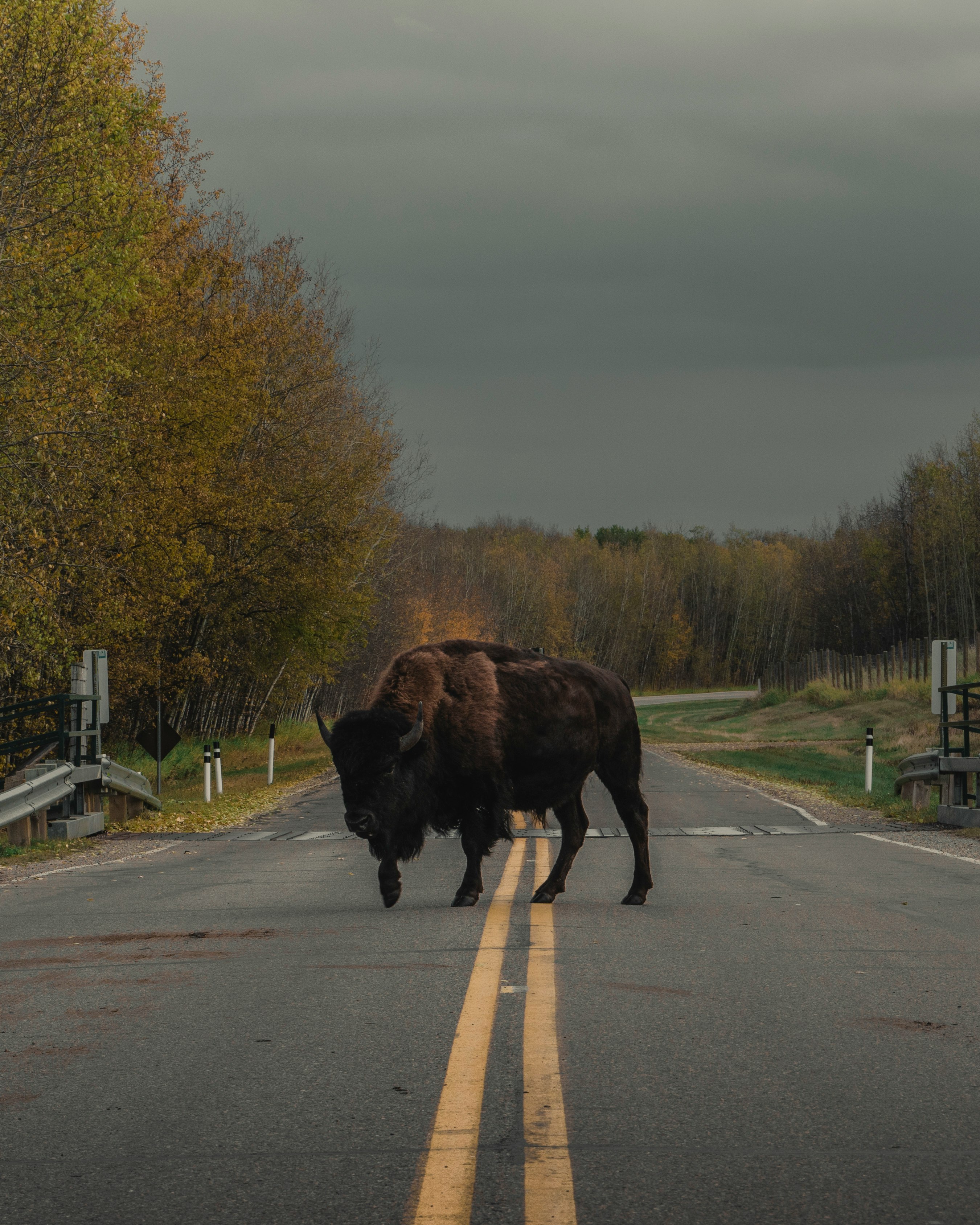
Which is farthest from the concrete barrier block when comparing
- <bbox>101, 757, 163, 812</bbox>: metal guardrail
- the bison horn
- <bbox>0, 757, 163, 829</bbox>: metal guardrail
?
the bison horn

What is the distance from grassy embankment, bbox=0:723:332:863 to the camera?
15227mm

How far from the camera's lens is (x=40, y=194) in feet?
61.4

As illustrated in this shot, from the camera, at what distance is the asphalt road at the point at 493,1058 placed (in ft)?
11.5

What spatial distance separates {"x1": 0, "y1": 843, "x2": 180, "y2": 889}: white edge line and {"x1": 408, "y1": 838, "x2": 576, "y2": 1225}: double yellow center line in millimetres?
5607

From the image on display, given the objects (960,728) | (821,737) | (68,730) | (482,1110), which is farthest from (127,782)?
(821,737)

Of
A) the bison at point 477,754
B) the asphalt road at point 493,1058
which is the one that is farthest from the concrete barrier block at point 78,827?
the bison at point 477,754

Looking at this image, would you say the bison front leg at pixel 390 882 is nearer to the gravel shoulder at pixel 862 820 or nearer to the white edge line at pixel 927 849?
the white edge line at pixel 927 849

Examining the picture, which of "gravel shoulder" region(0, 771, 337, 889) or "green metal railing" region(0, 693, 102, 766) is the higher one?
"green metal railing" region(0, 693, 102, 766)

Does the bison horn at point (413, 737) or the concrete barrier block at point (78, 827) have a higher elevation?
the bison horn at point (413, 737)

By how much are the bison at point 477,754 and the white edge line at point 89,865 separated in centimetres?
414

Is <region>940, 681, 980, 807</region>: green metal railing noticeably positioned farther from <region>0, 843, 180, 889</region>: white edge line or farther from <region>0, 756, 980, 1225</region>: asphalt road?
<region>0, 843, 180, 889</region>: white edge line

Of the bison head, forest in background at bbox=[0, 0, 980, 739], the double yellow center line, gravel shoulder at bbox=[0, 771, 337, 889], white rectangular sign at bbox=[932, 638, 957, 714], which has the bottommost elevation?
gravel shoulder at bbox=[0, 771, 337, 889]

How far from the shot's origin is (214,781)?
2772 centimetres

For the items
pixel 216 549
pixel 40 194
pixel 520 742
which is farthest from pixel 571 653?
pixel 520 742
